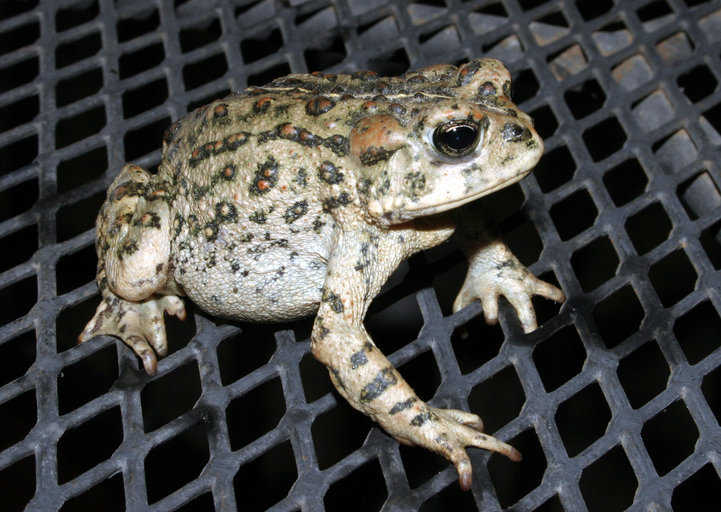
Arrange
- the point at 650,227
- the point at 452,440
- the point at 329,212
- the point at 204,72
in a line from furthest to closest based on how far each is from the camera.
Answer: the point at 204,72 < the point at 650,227 < the point at 329,212 < the point at 452,440

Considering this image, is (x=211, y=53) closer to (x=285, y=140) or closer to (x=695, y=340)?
(x=285, y=140)

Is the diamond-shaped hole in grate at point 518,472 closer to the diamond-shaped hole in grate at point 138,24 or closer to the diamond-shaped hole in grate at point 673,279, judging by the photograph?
the diamond-shaped hole in grate at point 673,279

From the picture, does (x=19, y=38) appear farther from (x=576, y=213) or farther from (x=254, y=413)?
(x=576, y=213)

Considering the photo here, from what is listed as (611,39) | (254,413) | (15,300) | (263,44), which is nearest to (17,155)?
(15,300)

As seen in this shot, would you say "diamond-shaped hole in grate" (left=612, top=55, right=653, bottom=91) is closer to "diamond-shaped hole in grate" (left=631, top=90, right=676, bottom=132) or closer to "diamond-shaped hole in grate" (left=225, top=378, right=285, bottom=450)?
"diamond-shaped hole in grate" (left=631, top=90, right=676, bottom=132)

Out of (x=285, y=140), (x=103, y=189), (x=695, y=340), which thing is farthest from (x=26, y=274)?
(x=695, y=340)
